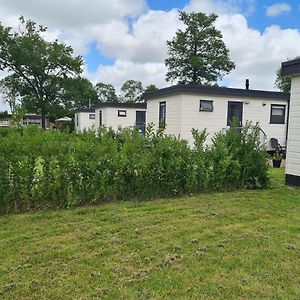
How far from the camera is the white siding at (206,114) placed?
42.9ft

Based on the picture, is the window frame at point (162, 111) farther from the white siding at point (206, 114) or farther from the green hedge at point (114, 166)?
the green hedge at point (114, 166)

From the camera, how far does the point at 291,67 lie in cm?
662

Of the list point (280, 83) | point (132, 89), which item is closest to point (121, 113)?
point (280, 83)

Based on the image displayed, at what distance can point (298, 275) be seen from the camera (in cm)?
280

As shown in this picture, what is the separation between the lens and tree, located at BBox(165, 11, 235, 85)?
1248 inches

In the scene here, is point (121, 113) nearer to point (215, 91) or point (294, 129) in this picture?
point (215, 91)

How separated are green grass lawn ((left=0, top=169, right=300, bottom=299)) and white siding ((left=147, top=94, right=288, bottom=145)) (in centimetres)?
846

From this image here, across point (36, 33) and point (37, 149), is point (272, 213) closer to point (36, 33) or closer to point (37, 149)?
point (37, 149)

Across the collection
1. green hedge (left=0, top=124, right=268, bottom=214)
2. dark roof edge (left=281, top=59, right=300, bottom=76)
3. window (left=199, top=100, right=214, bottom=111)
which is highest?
dark roof edge (left=281, top=59, right=300, bottom=76)

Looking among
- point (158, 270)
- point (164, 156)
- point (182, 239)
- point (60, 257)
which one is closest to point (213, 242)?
point (182, 239)

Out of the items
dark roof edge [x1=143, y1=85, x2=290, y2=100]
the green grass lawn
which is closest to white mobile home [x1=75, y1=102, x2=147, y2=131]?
dark roof edge [x1=143, y1=85, x2=290, y2=100]

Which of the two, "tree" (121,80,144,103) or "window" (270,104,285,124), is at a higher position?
"tree" (121,80,144,103)

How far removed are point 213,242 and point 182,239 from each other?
33cm

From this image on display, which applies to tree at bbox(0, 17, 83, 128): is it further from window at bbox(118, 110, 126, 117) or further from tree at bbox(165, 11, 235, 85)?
tree at bbox(165, 11, 235, 85)
